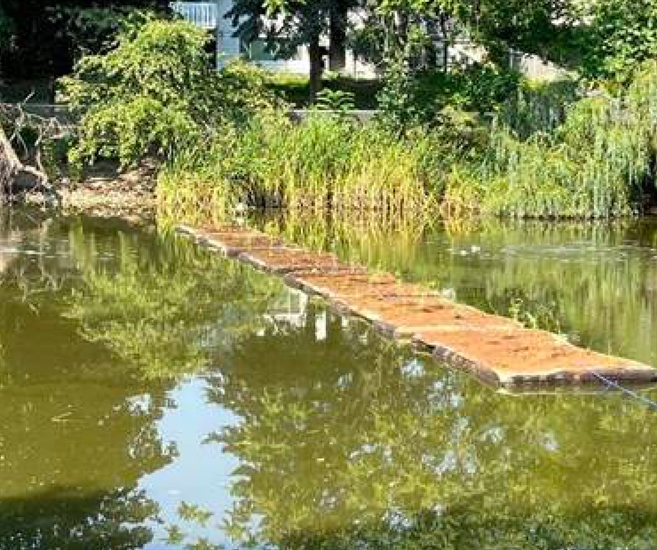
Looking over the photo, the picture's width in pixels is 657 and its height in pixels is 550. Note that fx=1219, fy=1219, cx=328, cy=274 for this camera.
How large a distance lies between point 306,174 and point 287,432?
47.0ft

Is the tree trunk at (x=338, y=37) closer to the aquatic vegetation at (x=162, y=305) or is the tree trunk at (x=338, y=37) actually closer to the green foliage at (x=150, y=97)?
the green foliage at (x=150, y=97)

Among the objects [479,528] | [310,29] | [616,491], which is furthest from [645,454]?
[310,29]

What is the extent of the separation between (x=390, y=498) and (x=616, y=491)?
0.96 m

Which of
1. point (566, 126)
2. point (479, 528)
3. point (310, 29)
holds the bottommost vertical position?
point (479, 528)

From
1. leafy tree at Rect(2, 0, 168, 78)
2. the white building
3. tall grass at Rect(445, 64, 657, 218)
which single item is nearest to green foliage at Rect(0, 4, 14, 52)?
leafy tree at Rect(2, 0, 168, 78)

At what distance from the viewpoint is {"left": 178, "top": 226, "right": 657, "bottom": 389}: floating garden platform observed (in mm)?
7090

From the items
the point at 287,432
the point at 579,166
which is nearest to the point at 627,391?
the point at 287,432

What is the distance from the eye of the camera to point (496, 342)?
7.99 m

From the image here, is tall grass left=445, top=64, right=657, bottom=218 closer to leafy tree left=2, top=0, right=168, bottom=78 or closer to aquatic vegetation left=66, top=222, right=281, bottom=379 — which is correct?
aquatic vegetation left=66, top=222, right=281, bottom=379

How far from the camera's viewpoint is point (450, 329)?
845cm

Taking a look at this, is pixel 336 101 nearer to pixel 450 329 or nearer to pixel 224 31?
pixel 224 31

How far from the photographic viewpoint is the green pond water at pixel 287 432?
15.5 ft

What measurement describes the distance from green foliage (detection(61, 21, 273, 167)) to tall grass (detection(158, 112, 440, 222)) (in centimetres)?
67

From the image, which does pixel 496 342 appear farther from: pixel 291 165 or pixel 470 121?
pixel 470 121
